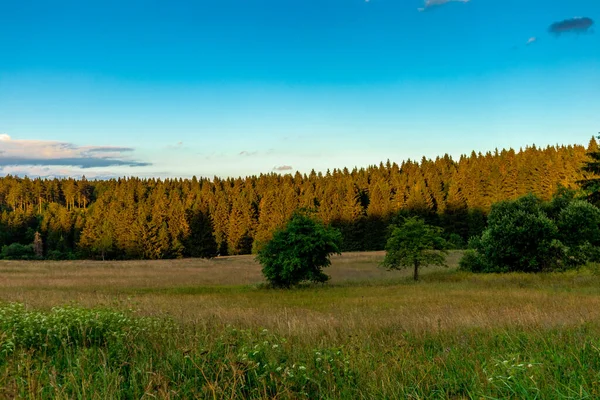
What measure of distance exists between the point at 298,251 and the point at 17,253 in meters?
86.9

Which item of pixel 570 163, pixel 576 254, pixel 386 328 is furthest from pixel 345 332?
pixel 570 163

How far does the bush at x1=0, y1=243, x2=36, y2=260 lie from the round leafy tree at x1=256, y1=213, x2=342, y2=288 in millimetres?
81527

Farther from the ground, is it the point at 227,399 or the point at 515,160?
the point at 515,160

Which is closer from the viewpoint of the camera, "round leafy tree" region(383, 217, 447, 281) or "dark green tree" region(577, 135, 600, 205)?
"round leafy tree" region(383, 217, 447, 281)

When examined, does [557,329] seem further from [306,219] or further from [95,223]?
[95,223]

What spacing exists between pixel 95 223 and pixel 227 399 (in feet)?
359

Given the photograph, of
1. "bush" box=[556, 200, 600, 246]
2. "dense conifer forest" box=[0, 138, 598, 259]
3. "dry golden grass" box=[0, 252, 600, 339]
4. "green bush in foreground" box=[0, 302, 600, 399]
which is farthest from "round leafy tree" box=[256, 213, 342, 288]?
"dense conifer forest" box=[0, 138, 598, 259]

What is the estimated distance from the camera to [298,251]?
2892cm

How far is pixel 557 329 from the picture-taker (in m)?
7.42

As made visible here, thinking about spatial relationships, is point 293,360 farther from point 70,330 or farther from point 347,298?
point 347,298

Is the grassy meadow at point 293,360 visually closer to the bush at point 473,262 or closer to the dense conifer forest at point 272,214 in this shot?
the bush at point 473,262

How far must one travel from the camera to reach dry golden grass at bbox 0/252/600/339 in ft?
33.5

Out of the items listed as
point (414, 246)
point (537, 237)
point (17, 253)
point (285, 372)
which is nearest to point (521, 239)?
point (537, 237)

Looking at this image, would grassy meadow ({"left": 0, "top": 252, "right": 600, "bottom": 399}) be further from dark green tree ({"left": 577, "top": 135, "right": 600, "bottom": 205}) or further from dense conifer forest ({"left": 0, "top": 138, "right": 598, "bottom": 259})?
dense conifer forest ({"left": 0, "top": 138, "right": 598, "bottom": 259})
